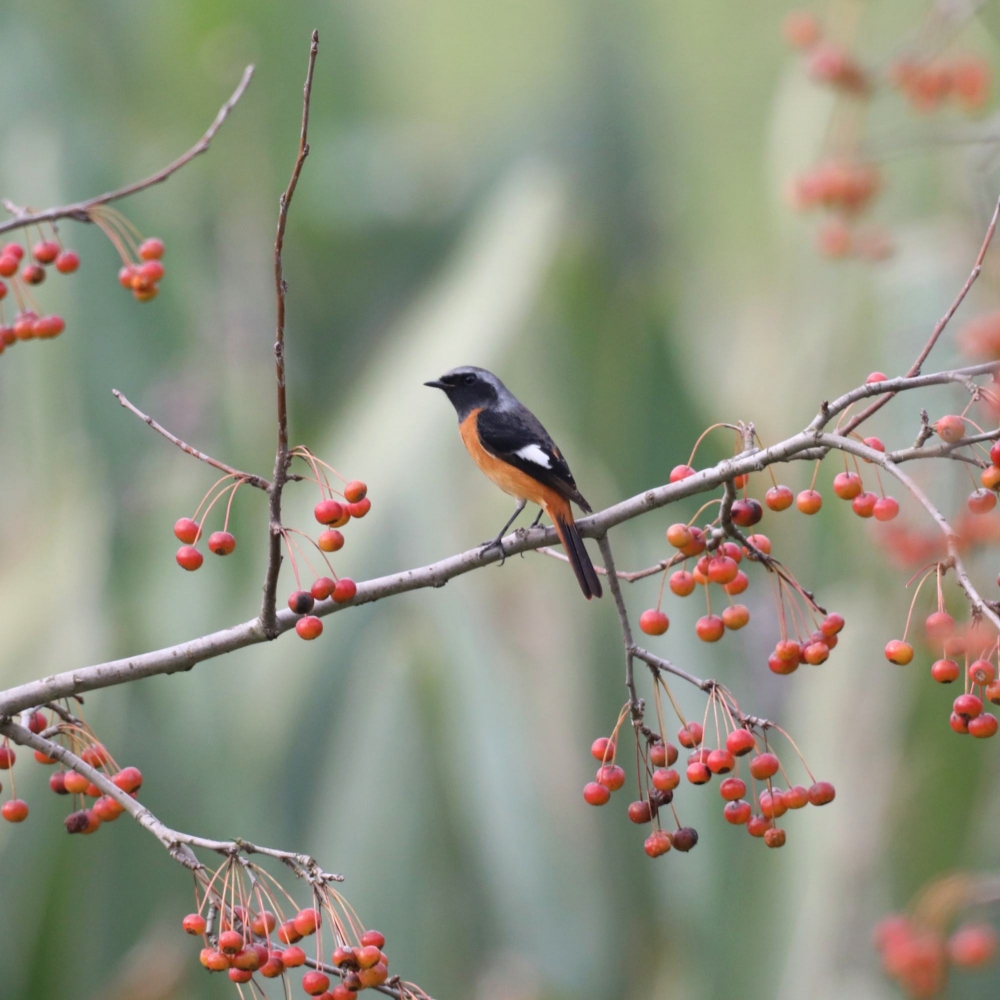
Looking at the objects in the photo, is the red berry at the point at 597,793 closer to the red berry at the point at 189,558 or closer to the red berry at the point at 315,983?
the red berry at the point at 315,983

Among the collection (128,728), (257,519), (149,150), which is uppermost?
(149,150)

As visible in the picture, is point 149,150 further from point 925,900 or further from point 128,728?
point 925,900

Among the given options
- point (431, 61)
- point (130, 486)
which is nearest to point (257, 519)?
point (130, 486)

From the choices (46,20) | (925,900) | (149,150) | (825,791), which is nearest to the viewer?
(825,791)

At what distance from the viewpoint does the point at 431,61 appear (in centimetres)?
1266

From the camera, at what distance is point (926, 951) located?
13.4ft

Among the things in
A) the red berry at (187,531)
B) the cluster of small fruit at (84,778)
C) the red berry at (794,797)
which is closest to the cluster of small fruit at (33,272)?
the red berry at (187,531)

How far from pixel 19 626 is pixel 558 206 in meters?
4.14

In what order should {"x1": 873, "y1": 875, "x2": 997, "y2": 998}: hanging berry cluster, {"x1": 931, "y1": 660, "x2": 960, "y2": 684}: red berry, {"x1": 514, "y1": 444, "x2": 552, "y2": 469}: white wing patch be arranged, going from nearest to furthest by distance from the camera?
{"x1": 931, "y1": 660, "x2": 960, "y2": 684}: red berry → {"x1": 514, "y1": 444, "x2": 552, "y2": 469}: white wing patch → {"x1": 873, "y1": 875, "x2": 997, "y2": 998}: hanging berry cluster

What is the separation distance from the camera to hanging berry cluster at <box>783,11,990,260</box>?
470cm

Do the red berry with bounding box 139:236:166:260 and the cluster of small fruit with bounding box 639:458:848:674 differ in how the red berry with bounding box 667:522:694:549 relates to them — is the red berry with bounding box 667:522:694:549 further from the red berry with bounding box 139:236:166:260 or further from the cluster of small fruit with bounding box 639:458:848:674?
the red berry with bounding box 139:236:166:260

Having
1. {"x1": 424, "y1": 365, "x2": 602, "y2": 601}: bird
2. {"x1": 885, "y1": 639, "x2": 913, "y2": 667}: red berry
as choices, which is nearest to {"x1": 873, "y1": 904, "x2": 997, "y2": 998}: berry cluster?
{"x1": 424, "y1": 365, "x2": 602, "y2": 601}: bird

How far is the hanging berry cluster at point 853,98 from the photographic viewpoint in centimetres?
470

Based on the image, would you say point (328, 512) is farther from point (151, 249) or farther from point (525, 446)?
point (525, 446)
